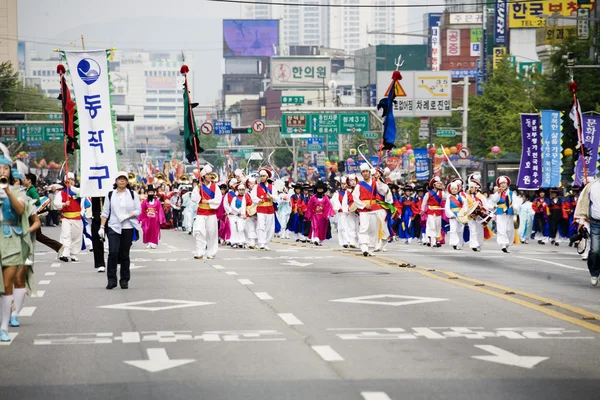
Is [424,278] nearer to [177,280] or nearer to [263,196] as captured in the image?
[177,280]

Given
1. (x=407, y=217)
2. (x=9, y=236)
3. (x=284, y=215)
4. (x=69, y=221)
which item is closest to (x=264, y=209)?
(x=69, y=221)

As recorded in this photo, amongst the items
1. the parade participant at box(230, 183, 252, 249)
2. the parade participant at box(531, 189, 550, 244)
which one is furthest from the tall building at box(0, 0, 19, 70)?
the parade participant at box(230, 183, 252, 249)

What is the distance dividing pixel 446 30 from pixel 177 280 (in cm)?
11292

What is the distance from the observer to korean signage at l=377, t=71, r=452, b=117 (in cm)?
6066

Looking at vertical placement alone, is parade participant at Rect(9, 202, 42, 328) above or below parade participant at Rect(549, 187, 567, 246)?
above

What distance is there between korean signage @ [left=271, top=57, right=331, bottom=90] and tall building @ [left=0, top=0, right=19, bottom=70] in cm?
4877

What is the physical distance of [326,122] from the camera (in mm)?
66500

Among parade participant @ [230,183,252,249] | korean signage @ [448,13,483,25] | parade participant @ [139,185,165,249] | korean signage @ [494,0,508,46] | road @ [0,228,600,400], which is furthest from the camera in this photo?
korean signage @ [448,13,483,25]

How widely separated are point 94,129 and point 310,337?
977cm

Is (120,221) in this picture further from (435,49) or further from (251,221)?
(435,49)

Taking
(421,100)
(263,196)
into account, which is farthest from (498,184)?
(421,100)

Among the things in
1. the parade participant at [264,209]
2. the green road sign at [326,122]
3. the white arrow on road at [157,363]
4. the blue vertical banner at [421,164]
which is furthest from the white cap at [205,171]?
the green road sign at [326,122]

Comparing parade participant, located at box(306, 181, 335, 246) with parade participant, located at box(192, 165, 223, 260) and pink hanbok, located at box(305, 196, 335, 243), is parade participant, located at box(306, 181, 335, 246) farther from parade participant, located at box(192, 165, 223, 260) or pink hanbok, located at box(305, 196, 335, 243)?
parade participant, located at box(192, 165, 223, 260)

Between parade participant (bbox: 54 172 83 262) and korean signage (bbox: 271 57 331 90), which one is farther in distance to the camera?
korean signage (bbox: 271 57 331 90)
